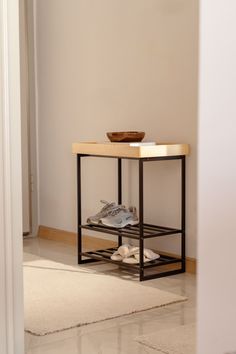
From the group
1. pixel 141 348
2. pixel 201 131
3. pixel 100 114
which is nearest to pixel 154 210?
pixel 100 114

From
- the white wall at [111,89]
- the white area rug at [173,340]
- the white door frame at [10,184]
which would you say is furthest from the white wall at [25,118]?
the white door frame at [10,184]

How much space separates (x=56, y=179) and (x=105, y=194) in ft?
1.95

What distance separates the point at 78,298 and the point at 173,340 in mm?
699

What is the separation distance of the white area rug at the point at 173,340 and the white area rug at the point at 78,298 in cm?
29

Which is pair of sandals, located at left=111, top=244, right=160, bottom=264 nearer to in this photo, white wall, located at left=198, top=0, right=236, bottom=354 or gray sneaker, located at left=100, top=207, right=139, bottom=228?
gray sneaker, located at left=100, top=207, right=139, bottom=228

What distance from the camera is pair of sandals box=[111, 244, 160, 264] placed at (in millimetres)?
3297

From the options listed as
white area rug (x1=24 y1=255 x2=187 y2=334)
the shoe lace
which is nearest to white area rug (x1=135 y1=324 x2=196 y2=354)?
white area rug (x1=24 y1=255 x2=187 y2=334)

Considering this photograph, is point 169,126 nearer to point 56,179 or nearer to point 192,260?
point 192,260

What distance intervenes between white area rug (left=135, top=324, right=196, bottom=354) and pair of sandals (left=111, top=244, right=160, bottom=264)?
96 centimetres

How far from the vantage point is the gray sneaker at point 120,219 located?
3359 millimetres

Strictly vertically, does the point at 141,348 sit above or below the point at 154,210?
below

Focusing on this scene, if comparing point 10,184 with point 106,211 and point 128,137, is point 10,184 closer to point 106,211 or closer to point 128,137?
point 128,137

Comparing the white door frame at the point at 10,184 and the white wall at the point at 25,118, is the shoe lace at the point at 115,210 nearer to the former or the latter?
the white wall at the point at 25,118

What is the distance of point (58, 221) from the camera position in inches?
173
